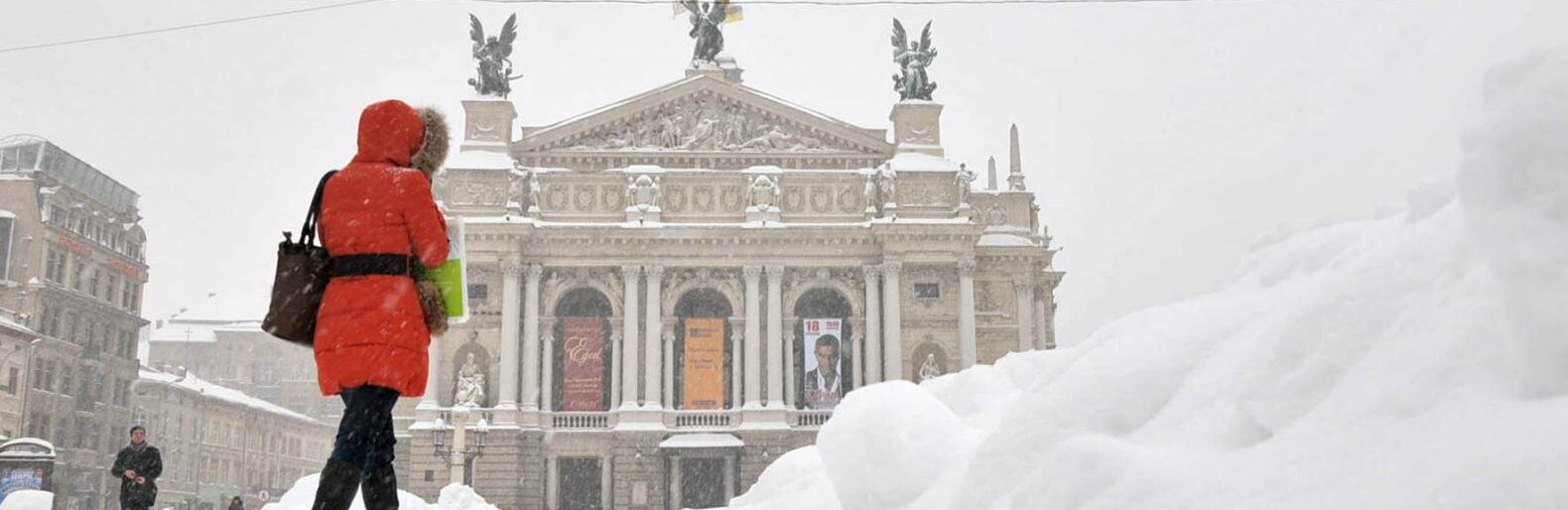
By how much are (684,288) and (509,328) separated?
5.71 metres

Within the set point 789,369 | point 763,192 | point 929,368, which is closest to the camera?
point 929,368

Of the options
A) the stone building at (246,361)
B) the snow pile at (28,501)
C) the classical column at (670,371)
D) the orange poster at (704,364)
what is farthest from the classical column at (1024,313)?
the stone building at (246,361)

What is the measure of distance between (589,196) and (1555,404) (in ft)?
131

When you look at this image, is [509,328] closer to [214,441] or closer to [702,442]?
[702,442]

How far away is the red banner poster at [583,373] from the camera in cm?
4006

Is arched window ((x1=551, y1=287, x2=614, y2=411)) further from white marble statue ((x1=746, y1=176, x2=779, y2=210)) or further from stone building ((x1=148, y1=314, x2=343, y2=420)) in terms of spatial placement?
stone building ((x1=148, y1=314, x2=343, y2=420))

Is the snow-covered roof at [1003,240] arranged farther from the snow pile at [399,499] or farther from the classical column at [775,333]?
the snow pile at [399,499]

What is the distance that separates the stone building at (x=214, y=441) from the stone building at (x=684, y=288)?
77.6 feet

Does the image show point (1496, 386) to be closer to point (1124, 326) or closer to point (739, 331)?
point (1124, 326)

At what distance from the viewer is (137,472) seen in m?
11.2

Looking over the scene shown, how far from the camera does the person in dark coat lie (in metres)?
11.3

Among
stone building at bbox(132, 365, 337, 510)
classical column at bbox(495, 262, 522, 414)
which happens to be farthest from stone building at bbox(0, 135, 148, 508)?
classical column at bbox(495, 262, 522, 414)

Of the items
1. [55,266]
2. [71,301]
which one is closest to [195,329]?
[71,301]

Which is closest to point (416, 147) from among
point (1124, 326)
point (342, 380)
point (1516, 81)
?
point (342, 380)
